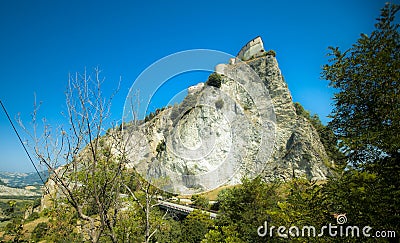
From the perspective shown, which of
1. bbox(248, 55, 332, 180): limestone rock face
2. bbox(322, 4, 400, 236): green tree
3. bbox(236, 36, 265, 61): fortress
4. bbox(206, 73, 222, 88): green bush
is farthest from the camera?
bbox(236, 36, 265, 61): fortress

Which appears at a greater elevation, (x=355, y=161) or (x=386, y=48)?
(x=386, y=48)

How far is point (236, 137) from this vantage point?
39.9 m

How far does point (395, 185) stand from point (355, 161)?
0.96 metres

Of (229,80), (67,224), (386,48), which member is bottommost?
(67,224)

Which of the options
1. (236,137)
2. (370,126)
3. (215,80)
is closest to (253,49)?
(215,80)

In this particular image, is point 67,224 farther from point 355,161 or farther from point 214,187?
point 214,187

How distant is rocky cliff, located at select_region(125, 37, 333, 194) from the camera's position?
118 feet

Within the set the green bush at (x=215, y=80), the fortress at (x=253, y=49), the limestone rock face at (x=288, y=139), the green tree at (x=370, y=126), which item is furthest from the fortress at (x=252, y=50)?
the green tree at (x=370, y=126)

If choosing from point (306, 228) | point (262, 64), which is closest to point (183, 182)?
point (262, 64)

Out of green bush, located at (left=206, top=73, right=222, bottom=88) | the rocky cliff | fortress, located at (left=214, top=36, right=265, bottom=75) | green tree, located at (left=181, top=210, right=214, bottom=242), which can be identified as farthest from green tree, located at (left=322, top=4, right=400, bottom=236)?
fortress, located at (left=214, top=36, right=265, bottom=75)

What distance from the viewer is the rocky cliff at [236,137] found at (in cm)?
3600

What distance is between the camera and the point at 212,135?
127 ft

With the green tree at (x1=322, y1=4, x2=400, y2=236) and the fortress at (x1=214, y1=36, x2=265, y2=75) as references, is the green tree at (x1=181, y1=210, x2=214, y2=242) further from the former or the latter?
the fortress at (x1=214, y1=36, x2=265, y2=75)

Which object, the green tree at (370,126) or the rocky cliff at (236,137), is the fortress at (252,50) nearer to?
the rocky cliff at (236,137)
